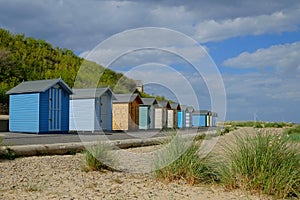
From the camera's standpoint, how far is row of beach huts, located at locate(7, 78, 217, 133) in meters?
21.6

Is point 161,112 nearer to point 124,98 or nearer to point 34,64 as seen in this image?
point 124,98

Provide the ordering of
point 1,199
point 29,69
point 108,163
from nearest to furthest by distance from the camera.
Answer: point 1,199 < point 108,163 < point 29,69

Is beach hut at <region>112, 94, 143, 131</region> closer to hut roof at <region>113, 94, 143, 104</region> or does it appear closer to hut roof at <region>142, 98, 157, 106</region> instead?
hut roof at <region>113, 94, 143, 104</region>

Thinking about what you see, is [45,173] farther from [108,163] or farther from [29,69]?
[29,69]

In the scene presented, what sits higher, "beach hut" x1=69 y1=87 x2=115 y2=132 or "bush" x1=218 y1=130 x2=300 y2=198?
"beach hut" x1=69 y1=87 x2=115 y2=132

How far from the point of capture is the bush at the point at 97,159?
8.45 metres

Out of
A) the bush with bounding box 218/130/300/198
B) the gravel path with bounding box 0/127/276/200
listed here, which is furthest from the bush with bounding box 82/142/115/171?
the bush with bounding box 218/130/300/198

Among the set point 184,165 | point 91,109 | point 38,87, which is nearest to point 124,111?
point 91,109

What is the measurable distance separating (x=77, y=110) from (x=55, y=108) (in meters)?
3.66

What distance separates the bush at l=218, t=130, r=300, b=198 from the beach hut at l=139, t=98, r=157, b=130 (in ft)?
83.1

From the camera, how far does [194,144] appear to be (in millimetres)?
7672

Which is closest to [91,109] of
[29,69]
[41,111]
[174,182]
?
[41,111]

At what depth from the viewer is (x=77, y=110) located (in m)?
26.0

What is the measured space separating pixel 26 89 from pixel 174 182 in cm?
1676
